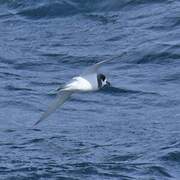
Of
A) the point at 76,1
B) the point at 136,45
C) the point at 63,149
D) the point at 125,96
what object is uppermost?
the point at 76,1

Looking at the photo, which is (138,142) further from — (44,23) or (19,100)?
(44,23)

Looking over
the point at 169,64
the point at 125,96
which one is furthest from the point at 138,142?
the point at 169,64

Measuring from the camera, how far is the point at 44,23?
27.0 m

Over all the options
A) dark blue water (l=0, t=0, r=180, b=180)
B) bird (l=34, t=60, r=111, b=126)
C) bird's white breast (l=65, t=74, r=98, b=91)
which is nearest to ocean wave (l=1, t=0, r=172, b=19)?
dark blue water (l=0, t=0, r=180, b=180)

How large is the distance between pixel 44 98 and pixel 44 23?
15.2 ft

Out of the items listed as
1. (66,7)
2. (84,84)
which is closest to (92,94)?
(84,84)

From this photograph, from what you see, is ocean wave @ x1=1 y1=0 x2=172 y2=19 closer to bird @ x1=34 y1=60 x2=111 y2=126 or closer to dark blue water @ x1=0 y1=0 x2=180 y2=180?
dark blue water @ x1=0 y1=0 x2=180 y2=180

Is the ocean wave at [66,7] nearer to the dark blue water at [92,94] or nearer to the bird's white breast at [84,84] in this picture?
the dark blue water at [92,94]

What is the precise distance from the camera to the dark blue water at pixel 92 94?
18969mm

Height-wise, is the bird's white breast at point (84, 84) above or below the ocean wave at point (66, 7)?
below

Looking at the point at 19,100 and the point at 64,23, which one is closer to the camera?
the point at 19,100

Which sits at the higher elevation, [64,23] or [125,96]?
[64,23]

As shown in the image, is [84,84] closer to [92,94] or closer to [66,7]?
[92,94]

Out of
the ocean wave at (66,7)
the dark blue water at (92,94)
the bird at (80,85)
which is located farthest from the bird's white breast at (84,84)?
the ocean wave at (66,7)
